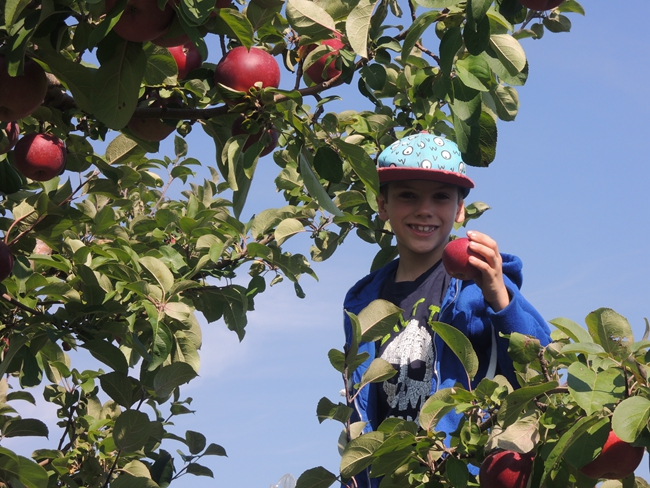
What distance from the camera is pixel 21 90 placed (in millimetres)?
1907

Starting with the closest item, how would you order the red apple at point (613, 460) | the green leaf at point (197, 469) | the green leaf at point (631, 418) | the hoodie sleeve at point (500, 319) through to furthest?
the green leaf at point (631, 418) → the red apple at point (613, 460) → the hoodie sleeve at point (500, 319) → the green leaf at point (197, 469)

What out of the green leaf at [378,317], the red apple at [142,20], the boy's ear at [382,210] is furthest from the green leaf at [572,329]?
the boy's ear at [382,210]

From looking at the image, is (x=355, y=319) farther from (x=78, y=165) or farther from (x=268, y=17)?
(x=78, y=165)

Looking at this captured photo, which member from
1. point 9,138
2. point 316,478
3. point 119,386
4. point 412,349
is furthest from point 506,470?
point 9,138

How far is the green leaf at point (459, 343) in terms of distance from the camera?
1.91 meters

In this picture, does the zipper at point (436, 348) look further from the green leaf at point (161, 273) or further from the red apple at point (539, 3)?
the red apple at point (539, 3)

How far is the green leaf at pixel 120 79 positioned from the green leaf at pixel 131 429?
3.48 ft

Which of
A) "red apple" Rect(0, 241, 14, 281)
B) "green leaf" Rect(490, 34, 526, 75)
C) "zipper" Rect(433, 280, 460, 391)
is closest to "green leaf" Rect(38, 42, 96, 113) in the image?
"red apple" Rect(0, 241, 14, 281)

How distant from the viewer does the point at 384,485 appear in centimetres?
199

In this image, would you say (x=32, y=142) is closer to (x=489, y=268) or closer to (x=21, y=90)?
(x=21, y=90)

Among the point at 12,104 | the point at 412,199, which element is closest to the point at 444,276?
the point at 412,199

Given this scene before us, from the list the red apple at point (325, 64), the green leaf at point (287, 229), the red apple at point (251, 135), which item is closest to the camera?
the red apple at point (251, 135)

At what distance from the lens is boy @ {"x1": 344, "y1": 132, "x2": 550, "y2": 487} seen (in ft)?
7.86

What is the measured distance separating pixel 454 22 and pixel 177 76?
2.62 ft
